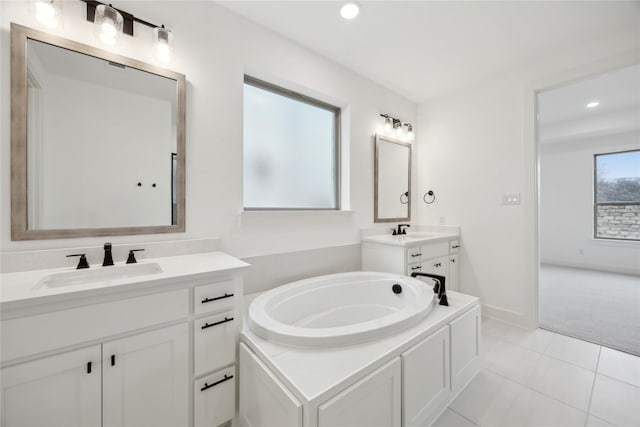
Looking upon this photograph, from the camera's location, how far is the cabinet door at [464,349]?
1.55m

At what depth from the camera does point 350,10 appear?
1.79 m

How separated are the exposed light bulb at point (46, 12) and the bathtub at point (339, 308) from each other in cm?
179

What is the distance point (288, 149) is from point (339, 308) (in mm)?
1429

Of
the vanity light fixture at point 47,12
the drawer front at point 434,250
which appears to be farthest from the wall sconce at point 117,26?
the drawer front at point 434,250

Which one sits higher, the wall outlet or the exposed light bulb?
the exposed light bulb

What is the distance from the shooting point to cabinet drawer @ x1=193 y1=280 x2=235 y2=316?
1.21m

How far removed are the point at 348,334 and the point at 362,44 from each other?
2.25m

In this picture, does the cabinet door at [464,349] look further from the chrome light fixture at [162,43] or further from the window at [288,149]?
the chrome light fixture at [162,43]

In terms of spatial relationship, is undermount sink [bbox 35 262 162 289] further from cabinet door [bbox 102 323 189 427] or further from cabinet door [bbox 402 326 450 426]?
cabinet door [bbox 402 326 450 426]

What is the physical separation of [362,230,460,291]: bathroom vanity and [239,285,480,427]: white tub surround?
80cm

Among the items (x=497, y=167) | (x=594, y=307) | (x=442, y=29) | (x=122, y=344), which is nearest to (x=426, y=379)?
(x=122, y=344)

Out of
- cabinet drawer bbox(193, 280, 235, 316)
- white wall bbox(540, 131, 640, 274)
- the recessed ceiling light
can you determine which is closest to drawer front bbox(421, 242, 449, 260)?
cabinet drawer bbox(193, 280, 235, 316)

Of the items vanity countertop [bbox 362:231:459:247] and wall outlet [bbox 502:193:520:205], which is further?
wall outlet [bbox 502:193:520:205]

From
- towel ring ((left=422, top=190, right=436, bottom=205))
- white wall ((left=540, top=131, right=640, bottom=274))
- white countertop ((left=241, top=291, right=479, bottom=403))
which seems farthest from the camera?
white wall ((left=540, top=131, right=640, bottom=274))
